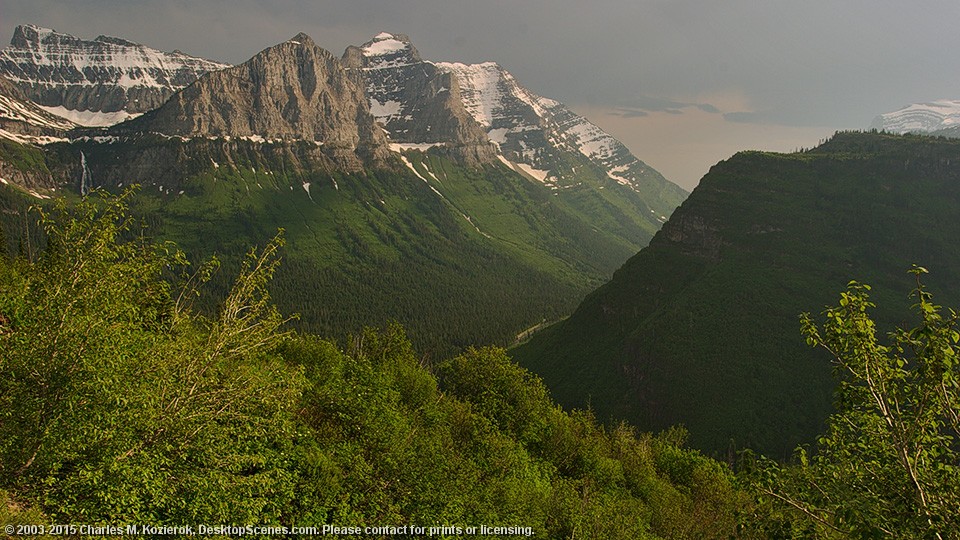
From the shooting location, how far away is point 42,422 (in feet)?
49.3

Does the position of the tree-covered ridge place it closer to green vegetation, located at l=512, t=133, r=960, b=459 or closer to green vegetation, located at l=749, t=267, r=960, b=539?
green vegetation, located at l=749, t=267, r=960, b=539

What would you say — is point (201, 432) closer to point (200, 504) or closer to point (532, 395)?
point (200, 504)

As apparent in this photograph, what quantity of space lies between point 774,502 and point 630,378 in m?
169

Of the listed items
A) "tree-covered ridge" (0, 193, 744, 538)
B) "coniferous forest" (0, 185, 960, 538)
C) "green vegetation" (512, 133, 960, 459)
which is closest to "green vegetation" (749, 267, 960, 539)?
"coniferous forest" (0, 185, 960, 538)

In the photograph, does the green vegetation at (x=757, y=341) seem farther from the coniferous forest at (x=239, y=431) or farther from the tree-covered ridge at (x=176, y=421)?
the coniferous forest at (x=239, y=431)

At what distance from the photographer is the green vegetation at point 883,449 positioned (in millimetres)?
11773

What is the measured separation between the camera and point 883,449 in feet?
44.5

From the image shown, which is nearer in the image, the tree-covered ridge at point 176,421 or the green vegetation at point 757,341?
the tree-covered ridge at point 176,421

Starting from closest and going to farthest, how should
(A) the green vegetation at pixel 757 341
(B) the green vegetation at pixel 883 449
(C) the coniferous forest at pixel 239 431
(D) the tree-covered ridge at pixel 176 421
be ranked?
(B) the green vegetation at pixel 883 449
(C) the coniferous forest at pixel 239 431
(D) the tree-covered ridge at pixel 176 421
(A) the green vegetation at pixel 757 341

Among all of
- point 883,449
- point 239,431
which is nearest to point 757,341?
point 883,449

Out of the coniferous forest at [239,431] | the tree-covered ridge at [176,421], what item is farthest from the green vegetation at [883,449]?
the tree-covered ridge at [176,421]

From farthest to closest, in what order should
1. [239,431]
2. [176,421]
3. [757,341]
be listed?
[757,341] → [239,431] → [176,421]

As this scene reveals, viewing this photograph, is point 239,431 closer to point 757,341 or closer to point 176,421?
point 176,421

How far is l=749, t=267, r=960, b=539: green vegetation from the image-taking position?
11.8 m
